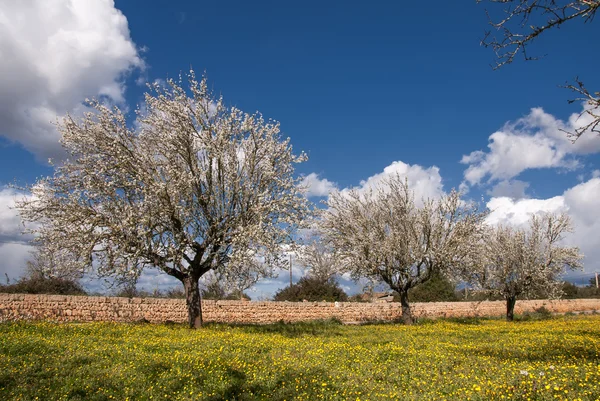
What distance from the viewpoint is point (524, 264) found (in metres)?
29.0

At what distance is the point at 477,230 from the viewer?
24969 millimetres

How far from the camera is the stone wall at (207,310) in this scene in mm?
18125

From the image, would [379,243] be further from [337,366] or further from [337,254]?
[337,366]

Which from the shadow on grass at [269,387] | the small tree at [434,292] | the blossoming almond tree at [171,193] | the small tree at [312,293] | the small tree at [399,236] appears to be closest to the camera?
the shadow on grass at [269,387]

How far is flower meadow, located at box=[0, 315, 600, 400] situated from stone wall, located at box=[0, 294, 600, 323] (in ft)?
18.4

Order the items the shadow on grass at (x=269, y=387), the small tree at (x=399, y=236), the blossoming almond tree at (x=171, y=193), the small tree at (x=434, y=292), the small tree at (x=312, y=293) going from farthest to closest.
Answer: the small tree at (x=434, y=292), the small tree at (x=312, y=293), the small tree at (x=399, y=236), the blossoming almond tree at (x=171, y=193), the shadow on grass at (x=269, y=387)

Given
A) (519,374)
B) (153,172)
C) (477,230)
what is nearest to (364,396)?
(519,374)

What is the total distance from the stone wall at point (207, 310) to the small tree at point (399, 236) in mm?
6115

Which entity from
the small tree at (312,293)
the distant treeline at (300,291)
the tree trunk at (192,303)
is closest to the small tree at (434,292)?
the distant treeline at (300,291)

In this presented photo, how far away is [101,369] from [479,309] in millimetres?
37037

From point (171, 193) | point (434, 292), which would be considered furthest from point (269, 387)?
point (434, 292)

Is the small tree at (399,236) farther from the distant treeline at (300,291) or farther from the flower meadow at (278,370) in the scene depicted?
the flower meadow at (278,370)

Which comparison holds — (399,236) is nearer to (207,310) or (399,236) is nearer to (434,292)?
(207,310)

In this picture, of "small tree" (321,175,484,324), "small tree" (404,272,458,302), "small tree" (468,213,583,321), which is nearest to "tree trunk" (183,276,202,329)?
"small tree" (321,175,484,324)
